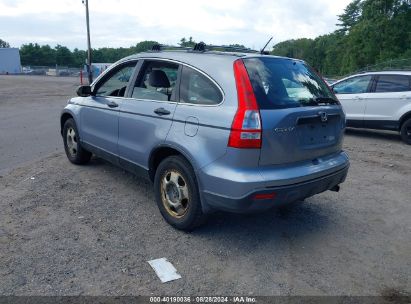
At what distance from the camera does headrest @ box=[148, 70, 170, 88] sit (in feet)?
14.1

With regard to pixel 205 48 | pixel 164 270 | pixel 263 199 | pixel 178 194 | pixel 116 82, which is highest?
pixel 205 48

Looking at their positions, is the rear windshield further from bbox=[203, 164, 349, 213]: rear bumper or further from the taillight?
bbox=[203, 164, 349, 213]: rear bumper

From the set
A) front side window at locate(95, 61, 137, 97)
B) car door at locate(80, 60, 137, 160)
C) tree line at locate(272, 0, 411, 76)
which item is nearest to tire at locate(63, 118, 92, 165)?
car door at locate(80, 60, 137, 160)

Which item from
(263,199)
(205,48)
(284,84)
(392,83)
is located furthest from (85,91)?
(392,83)

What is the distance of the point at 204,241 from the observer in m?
3.93

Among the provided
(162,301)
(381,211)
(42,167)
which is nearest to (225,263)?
(162,301)

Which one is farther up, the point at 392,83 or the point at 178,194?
the point at 392,83

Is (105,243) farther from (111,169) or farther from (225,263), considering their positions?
(111,169)

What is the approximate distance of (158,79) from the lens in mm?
4379

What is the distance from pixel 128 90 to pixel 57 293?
260 cm

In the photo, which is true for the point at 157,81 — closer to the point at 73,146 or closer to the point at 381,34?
the point at 73,146

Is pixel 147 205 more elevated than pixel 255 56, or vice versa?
pixel 255 56

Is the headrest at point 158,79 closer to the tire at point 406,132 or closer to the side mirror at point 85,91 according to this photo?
the side mirror at point 85,91

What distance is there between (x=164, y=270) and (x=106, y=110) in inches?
100.0
